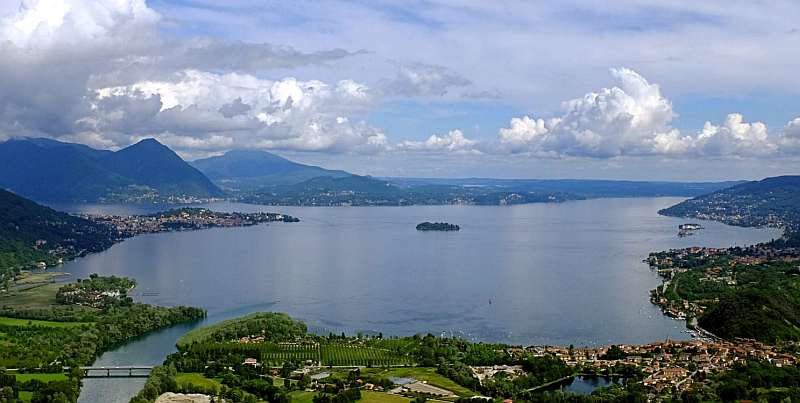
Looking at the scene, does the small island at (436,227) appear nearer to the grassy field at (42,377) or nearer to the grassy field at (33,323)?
the grassy field at (33,323)

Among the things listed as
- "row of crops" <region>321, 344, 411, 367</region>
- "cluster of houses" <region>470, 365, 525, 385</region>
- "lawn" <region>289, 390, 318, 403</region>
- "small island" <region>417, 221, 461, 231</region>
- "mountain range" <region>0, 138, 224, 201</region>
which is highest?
"mountain range" <region>0, 138, 224, 201</region>

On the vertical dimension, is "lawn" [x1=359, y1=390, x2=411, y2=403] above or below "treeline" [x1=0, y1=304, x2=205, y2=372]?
below

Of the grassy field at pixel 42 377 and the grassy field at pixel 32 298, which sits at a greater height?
the grassy field at pixel 32 298

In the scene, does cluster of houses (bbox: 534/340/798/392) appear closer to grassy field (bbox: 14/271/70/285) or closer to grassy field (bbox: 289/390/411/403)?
grassy field (bbox: 289/390/411/403)

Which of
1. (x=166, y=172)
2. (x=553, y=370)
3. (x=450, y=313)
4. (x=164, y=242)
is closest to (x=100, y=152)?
(x=166, y=172)

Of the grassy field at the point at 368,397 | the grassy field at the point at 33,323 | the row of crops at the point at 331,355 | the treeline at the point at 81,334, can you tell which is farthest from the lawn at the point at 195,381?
the grassy field at the point at 33,323

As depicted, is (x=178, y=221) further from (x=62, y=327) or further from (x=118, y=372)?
(x=118, y=372)

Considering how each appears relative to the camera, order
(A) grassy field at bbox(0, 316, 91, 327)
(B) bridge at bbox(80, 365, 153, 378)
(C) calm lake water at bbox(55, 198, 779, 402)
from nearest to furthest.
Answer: (B) bridge at bbox(80, 365, 153, 378) → (A) grassy field at bbox(0, 316, 91, 327) → (C) calm lake water at bbox(55, 198, 779, 402)

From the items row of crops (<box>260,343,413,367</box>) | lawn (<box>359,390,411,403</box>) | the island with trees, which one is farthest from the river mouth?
the island with trees
